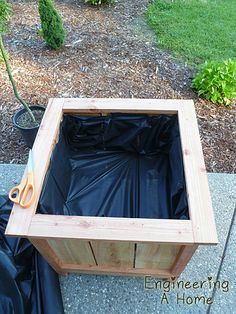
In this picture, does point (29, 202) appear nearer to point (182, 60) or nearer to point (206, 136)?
point (206, 136)

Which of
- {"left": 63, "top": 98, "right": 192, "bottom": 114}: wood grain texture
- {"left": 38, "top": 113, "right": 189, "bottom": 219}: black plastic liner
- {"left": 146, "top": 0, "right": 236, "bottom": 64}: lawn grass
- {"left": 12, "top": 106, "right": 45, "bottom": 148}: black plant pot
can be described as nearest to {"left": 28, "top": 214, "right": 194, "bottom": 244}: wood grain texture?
{"left": 38, "top": 113, "right": 189, "bottom": 219}: black plastic liner

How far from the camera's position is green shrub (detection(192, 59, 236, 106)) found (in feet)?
7.82

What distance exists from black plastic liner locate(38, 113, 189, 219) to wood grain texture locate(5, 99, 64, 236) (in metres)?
0.10

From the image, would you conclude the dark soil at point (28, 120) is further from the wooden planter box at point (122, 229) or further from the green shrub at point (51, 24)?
the green shrub at point (51, 24)

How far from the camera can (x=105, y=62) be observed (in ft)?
9.55

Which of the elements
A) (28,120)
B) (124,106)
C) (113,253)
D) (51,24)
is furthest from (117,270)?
(51,24)

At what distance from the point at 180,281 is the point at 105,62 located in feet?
7.23

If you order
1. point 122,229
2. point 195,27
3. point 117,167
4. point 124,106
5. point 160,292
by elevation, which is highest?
point 124,106

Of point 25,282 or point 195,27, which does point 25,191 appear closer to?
point 25,282

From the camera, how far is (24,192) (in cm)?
120

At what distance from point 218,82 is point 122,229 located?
178 cm

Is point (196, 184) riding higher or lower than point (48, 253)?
higher

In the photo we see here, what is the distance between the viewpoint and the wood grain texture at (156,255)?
1.17m

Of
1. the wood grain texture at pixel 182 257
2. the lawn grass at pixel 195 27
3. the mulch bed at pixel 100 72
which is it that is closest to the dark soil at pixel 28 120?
the mulch bed at pixel 100 72
